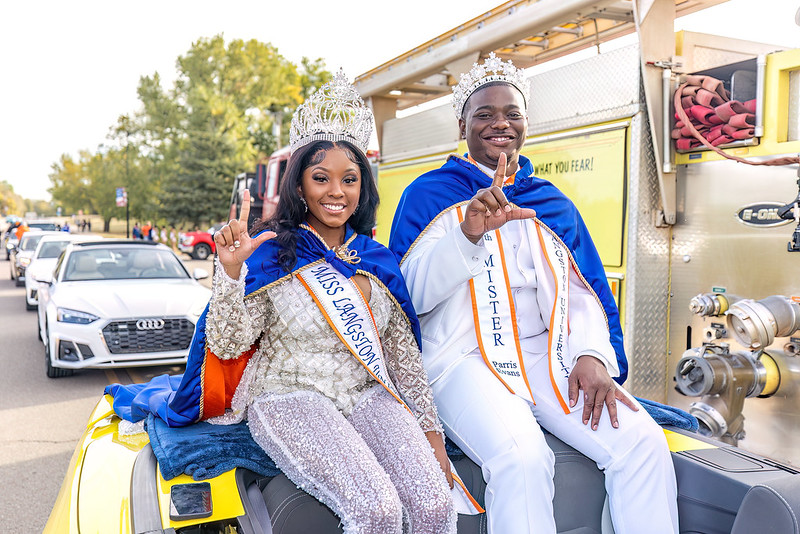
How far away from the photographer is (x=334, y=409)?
7.36 ft

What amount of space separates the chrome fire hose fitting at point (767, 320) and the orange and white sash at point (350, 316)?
7.38 ft

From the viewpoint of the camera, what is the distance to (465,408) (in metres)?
2.45

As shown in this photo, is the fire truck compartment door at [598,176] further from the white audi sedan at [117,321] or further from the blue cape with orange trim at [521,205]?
the white audi sedan at [117,321]

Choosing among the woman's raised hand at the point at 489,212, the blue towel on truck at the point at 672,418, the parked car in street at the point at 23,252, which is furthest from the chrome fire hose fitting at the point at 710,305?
the parked car in street at the point at 23,252

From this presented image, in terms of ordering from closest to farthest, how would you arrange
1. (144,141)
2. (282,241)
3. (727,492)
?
(727,492) → (282,241) → (144,141)

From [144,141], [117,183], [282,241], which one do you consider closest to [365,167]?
[282,241]

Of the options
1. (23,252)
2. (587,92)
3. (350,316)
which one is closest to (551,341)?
(350,316)

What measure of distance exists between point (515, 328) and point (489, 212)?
0.58m

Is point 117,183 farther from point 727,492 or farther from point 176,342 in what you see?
point 727,492

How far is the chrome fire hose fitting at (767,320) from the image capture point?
3674mm

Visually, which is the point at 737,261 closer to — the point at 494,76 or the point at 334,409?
the point at 494,76

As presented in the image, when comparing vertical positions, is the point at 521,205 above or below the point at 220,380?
above

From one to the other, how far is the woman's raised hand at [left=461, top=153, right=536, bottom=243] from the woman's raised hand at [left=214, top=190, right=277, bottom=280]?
2.49ft

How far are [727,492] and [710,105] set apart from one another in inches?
107
